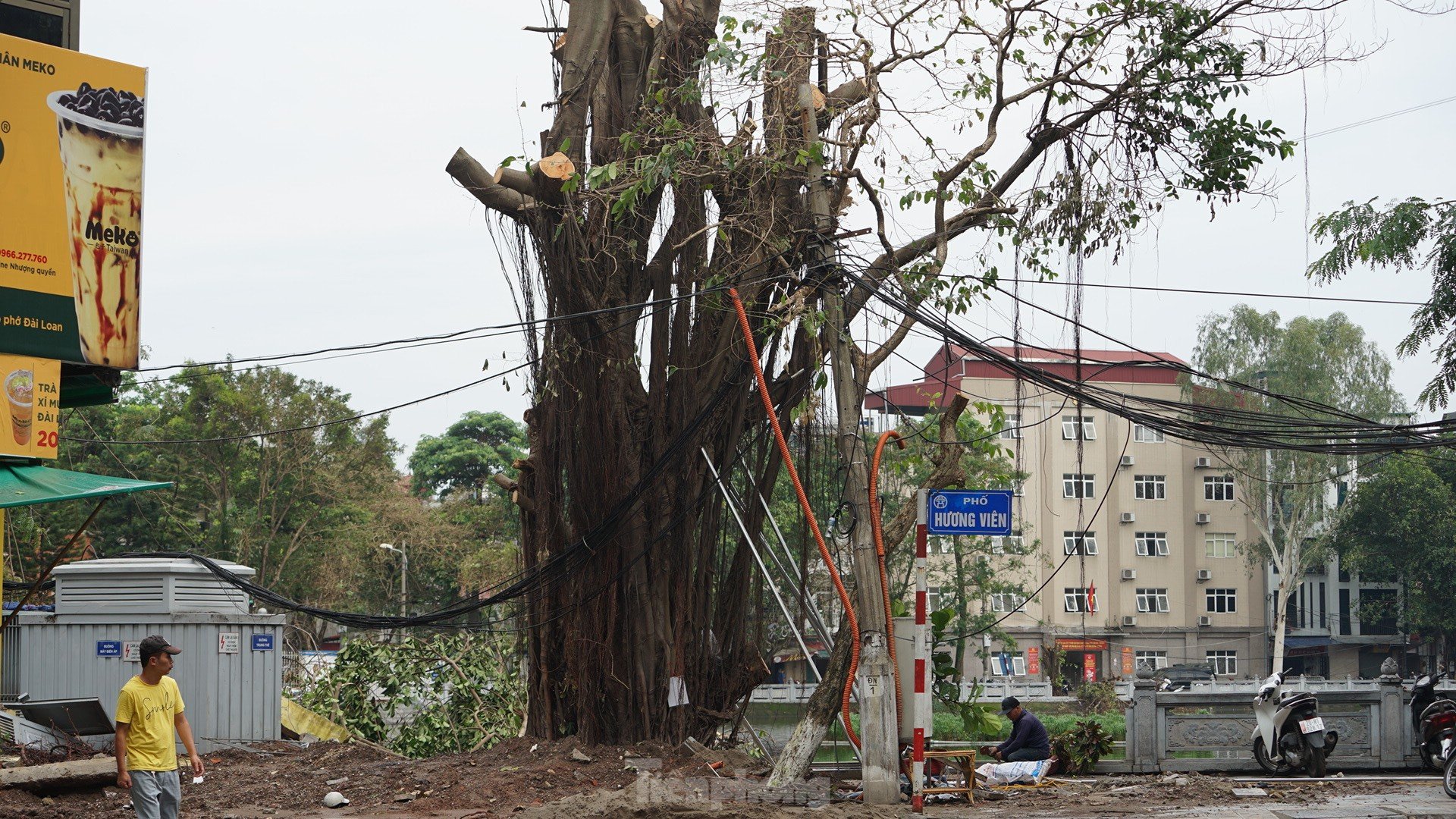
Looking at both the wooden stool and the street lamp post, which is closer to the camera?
the wooden stool

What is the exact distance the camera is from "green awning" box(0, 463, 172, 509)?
10977 millimetres

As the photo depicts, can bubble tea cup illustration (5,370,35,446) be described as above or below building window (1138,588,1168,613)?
above

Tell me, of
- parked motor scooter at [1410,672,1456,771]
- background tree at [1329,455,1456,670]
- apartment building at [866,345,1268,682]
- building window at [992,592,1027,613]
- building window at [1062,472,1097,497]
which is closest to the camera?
parked motor scooter at [1410,672,1456,771]

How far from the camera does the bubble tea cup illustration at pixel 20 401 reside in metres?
11.7

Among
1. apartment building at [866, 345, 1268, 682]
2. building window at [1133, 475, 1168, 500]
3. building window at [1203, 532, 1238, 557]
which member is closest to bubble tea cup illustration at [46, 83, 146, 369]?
apartment building at [866, 345, 1268, 682]

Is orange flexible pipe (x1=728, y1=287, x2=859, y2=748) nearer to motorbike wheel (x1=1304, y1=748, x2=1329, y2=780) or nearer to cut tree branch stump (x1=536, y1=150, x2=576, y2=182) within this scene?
cut tree branch stump (x1=536, y1=150, x2=576, y2=182)

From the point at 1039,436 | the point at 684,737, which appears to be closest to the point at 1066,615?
the point at 1039,436

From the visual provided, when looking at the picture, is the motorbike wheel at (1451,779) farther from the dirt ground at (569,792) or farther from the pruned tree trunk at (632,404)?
the pruned tree trunk at (632,404)

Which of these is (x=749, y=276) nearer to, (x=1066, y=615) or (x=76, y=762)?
(x=76, y=762)

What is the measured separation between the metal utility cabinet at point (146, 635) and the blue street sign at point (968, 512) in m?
9.27

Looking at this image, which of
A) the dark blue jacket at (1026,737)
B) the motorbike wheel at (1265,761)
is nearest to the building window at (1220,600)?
the motorbike wheel at (1265,761)

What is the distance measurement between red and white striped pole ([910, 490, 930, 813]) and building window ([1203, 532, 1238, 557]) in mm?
47737

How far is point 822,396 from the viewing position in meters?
13.0

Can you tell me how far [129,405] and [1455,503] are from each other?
46457mm
